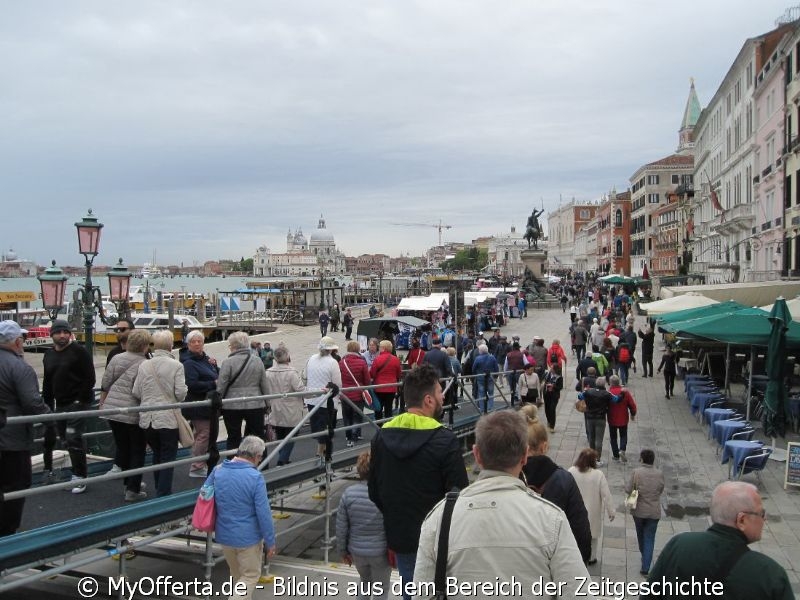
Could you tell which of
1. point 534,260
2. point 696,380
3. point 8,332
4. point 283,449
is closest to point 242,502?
point 8,332

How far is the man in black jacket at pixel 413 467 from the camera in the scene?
4016 millimetres

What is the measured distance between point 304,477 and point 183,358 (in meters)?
1.74

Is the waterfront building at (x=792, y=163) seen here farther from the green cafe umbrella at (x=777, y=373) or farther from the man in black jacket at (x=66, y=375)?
the man in black jacket at (x=66, y=375)

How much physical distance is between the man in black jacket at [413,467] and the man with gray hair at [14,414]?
2.72m

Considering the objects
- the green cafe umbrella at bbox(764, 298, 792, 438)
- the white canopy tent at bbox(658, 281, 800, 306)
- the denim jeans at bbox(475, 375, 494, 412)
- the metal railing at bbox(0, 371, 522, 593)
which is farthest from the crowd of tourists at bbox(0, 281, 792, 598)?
the white canopy tent at bbox(658, 281, 800, 306)

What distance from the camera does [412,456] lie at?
4043mm

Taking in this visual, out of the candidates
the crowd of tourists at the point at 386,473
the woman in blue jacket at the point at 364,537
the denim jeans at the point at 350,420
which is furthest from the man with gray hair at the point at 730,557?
the denim jeans at the point at 350,420

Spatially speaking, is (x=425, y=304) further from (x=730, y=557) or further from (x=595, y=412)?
(x=730, y=557)

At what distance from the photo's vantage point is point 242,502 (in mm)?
4949

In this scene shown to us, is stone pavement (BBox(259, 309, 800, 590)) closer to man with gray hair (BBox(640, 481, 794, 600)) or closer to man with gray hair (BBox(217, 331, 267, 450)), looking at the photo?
man with gray hair (BBox(217, 331, 267, 450))

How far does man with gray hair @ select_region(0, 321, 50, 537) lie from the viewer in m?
5.08

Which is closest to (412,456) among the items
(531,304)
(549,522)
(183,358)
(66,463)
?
(549,522)

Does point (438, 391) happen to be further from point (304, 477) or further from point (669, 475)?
point (669, 475)

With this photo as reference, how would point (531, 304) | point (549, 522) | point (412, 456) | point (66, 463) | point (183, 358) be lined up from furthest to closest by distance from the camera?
point (531, 304), point (66, 463), point (183, 358), point (412, 456), point (549, 522)
